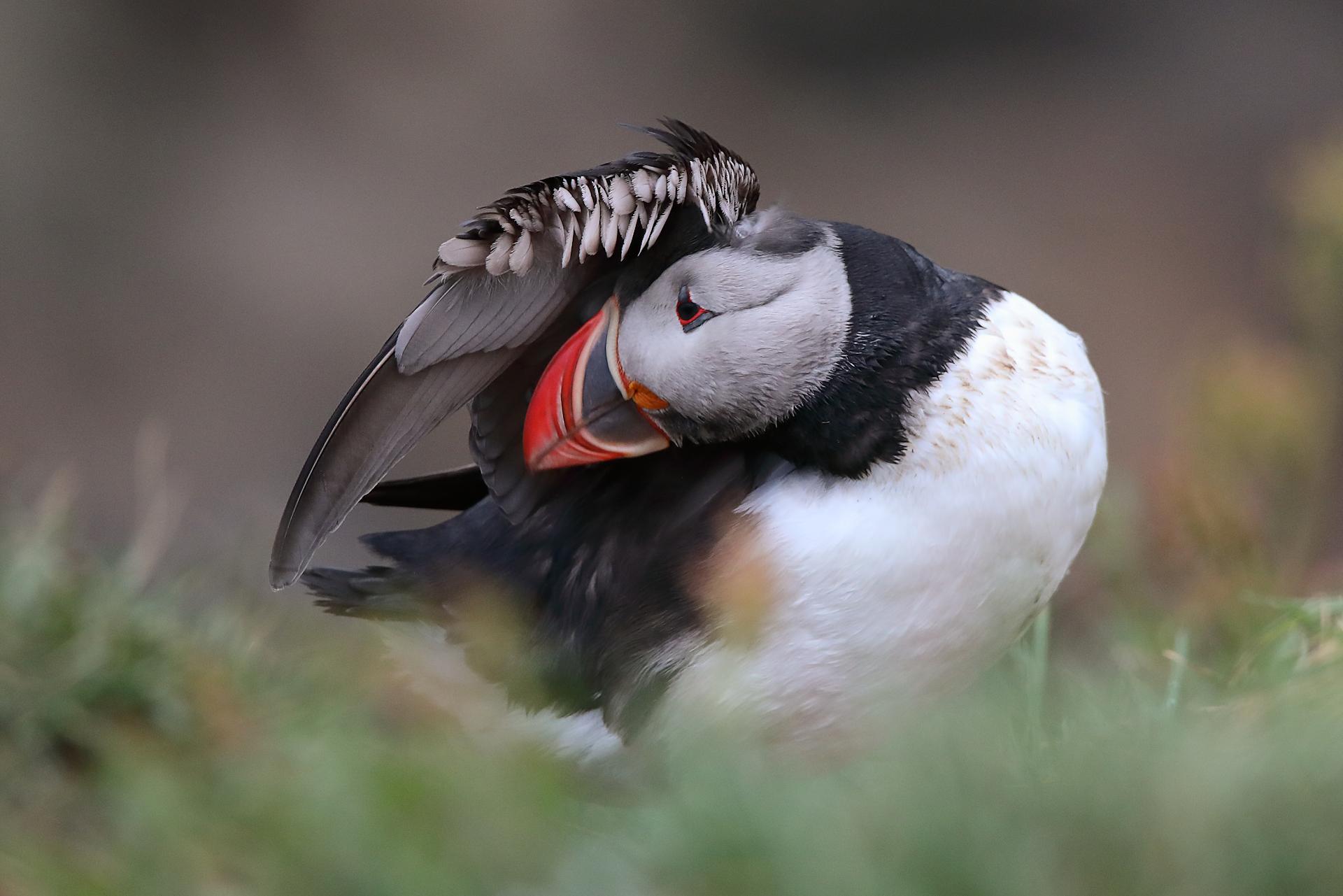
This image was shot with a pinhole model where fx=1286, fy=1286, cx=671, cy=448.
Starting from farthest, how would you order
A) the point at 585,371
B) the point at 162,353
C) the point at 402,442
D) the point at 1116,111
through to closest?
1. the point at 1116,111
2. the point at 162,353
3. the point at 585,371
4. the point at 402,442

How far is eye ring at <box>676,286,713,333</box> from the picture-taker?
81.3 inches

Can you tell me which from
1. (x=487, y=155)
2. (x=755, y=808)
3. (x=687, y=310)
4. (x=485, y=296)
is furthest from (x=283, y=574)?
(x=487, y=155)

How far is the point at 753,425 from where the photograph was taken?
2.12 m

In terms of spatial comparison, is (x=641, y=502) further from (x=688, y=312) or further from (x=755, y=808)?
(x=755, y=808)

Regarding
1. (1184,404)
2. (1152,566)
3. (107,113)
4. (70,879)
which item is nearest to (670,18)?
(107,113)

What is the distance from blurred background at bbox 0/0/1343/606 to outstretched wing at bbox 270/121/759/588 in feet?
13.0

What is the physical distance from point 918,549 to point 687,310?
530mm

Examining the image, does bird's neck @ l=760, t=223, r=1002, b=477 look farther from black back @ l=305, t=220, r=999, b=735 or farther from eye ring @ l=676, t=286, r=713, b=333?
eye ring @ l=676, t=286, r=713, b=333

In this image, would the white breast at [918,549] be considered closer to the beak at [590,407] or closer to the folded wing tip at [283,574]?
the beak at [590,407]

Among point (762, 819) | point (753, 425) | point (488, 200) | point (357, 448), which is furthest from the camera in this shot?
point (488, 200)

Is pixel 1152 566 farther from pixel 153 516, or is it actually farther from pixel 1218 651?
pixel 153 516

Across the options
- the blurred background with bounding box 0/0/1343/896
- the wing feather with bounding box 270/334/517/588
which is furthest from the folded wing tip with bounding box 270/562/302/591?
the blurred background with bounding box 0/0/1343/896

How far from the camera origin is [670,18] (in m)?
6.87

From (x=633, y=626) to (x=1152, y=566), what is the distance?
1.43m
